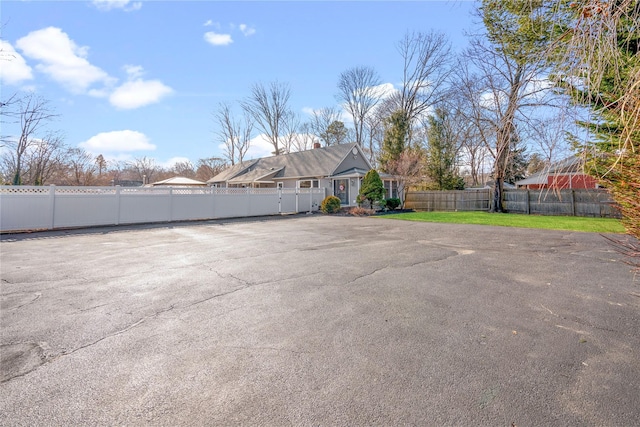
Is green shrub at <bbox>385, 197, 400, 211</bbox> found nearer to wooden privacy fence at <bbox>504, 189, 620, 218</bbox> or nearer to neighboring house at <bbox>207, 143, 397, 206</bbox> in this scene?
neighboring house at <bbox>207, 143, 397, 206</bbox>

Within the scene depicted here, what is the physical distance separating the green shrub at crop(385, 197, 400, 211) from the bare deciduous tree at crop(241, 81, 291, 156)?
1805cm

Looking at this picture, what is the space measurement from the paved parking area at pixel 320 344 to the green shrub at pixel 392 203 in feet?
50.2

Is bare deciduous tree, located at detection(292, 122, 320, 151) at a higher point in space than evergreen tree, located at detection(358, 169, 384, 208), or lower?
higher

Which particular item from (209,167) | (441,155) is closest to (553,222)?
(441,155)

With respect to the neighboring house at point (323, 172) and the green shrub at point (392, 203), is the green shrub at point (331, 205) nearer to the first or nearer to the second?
the neighboring house at point (323, 172)

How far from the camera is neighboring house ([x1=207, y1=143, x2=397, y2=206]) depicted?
70.1 ft

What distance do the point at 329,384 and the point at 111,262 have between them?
18.6 ft

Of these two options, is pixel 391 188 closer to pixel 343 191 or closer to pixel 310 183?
pixel 343 191

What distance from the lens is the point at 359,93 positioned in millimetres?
32875

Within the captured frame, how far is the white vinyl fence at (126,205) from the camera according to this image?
10.3 meters

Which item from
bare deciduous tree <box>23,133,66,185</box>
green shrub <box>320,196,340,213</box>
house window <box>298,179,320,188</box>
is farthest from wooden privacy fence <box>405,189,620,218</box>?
bare deciduous tree <box>23,133,66,185</box>

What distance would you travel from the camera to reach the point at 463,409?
1747 mm

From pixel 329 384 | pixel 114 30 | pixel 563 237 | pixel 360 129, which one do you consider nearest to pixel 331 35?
pixel 114 30

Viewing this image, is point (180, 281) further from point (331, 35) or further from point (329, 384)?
point (331, 35)
